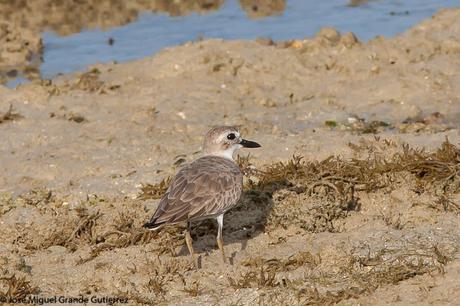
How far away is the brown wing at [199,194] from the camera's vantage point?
8.23 m

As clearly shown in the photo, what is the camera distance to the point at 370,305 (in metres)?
7.45

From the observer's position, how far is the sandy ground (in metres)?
8.05

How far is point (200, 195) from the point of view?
837 centimetres

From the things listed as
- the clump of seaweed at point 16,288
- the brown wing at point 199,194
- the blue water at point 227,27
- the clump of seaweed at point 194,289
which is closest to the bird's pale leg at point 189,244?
the brown wing at point 199,194

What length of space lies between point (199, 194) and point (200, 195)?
0.4 inches

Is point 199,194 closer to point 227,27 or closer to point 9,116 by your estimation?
point 9,116

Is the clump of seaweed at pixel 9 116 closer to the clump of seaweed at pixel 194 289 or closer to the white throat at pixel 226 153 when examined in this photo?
the white throat at pixel 226 153

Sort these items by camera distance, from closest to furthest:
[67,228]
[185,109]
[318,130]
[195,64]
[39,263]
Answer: [39,263], [67,228], [318,130], [185,109], [195,64]

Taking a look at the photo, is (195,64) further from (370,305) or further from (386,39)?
(370,305)

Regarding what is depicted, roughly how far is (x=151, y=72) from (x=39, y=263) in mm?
5171

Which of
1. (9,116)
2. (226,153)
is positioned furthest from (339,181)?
(9,116)

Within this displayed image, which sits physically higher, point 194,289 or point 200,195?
point 200,195

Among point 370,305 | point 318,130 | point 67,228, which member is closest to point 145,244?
point 67,228

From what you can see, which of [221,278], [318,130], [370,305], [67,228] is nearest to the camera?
[370,305]
